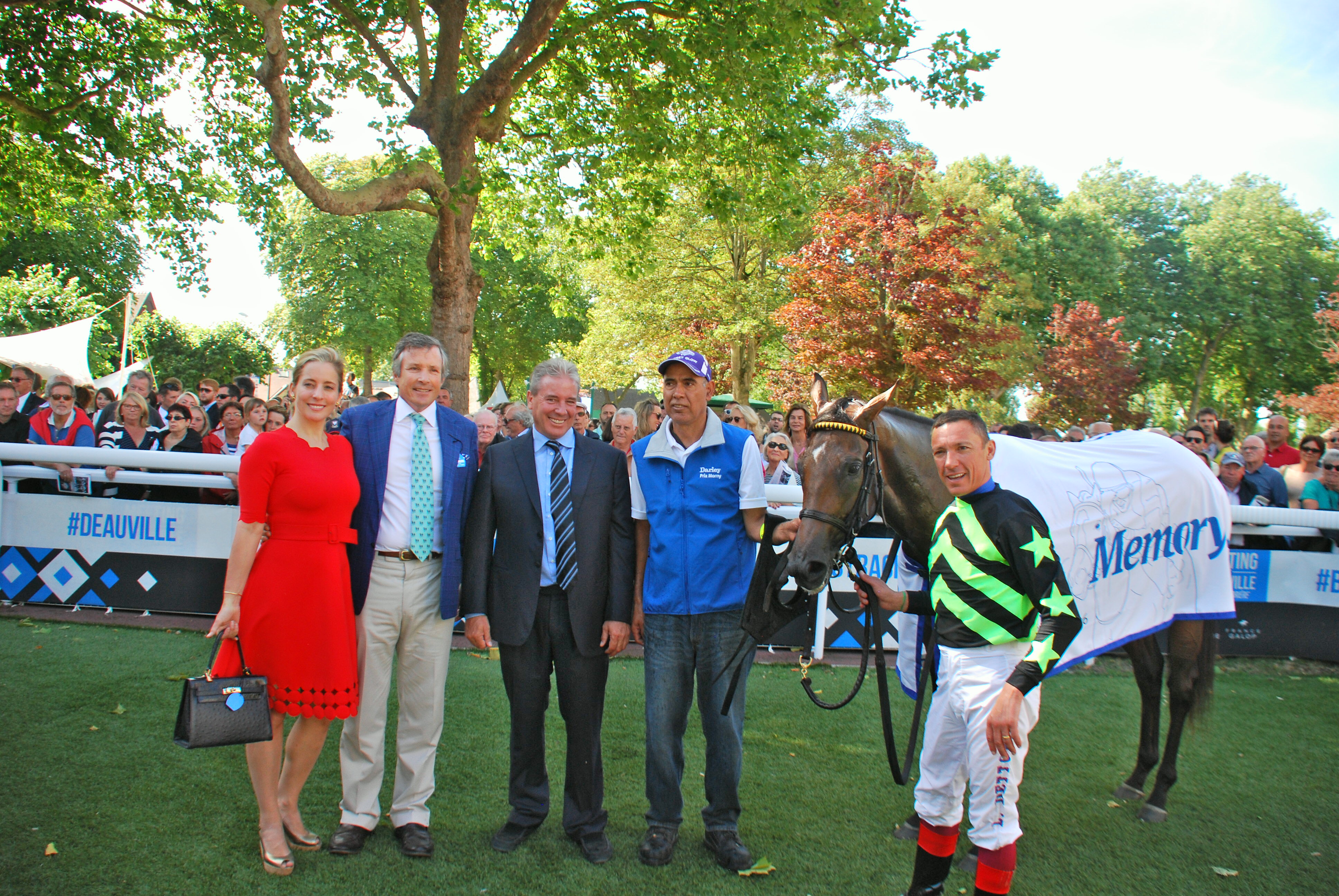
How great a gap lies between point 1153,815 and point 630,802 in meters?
2.62

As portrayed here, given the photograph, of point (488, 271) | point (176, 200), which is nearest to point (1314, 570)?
point (176, 200)

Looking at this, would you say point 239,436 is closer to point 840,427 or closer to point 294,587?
point 294,587

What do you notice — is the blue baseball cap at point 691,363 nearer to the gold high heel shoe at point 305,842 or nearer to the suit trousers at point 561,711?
the suit trousers at point 561,711

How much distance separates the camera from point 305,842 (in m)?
3.30

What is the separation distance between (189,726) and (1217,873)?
13.9ft

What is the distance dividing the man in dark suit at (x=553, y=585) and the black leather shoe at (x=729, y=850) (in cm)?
43

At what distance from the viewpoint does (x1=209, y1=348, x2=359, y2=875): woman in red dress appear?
310cm

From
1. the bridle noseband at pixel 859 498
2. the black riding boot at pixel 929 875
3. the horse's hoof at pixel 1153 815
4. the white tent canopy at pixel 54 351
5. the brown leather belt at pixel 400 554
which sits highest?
the white tent canopy at pixel 54 351

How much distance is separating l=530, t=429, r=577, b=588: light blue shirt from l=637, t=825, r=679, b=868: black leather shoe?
113 centimetres

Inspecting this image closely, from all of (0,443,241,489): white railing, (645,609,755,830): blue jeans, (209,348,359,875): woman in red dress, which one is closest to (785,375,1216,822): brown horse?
(645,609,755,830): blue jeans

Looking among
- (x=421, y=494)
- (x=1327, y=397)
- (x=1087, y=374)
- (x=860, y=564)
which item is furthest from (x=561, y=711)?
(x=1327, y=397)

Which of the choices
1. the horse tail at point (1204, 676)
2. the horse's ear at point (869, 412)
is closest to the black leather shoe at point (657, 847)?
the horse's ear at point (869, 412)

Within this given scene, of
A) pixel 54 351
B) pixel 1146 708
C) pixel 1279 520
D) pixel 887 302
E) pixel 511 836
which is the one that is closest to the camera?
pixel 511 836

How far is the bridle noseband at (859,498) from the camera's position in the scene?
295 cm
